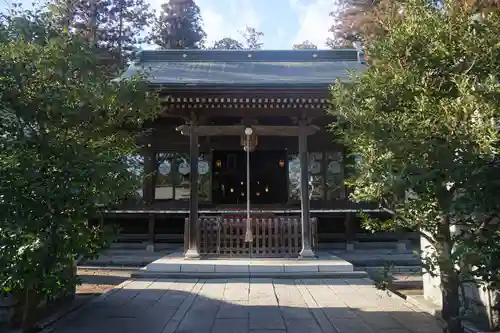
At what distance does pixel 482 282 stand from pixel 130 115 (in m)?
3.74

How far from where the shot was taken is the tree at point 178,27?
1181 inches

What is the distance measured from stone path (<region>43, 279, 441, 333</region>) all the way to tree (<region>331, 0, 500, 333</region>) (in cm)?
121

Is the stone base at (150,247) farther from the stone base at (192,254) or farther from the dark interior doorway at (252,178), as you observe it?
the stone base at (192,254)

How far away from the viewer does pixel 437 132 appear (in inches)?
128

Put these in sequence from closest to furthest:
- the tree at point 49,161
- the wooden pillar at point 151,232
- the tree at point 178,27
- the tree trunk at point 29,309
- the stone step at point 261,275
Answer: the tree at point 49,161 < the tree trunk at point 29,309 < the stone step at point 261,275 < the wooden pillar at point 151,232 < the tree at point 178,27

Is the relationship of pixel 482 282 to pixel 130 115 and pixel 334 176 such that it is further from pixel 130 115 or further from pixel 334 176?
pixel 334 176

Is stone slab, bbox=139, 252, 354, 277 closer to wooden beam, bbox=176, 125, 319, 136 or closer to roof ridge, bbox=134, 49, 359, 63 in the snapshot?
wooden beam, bbox=176, 125, 319, 136

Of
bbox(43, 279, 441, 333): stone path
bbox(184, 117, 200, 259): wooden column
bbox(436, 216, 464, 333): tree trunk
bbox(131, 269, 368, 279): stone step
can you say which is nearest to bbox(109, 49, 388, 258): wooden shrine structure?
bbox(184, 117, 200, 259): wooden column

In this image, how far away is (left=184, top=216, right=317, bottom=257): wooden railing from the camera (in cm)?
866

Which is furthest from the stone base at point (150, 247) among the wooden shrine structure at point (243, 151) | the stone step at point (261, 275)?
the stone step at point (261, 275)

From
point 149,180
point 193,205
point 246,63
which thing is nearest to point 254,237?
point 193,205

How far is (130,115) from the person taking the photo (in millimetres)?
4293

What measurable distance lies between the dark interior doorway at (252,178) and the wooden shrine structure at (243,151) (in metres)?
0.04

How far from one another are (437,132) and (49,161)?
335cm
